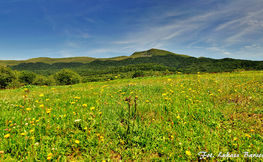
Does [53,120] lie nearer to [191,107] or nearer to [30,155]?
[30,155]

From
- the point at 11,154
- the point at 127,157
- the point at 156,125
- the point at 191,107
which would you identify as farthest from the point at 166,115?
the point at 11,154

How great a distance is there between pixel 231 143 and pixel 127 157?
265cm

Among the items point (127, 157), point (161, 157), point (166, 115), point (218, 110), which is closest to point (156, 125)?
point (166, 115)

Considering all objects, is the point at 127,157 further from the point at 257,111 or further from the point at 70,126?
the point at 257,111

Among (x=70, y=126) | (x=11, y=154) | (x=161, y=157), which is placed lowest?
(x=161, y=157)

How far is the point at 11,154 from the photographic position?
2566 millimetres

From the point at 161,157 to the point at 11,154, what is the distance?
136 inches

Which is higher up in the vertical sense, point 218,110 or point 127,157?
point 218,110

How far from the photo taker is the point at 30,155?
8.23 ft

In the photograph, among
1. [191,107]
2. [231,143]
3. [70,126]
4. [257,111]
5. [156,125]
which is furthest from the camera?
[191,107]

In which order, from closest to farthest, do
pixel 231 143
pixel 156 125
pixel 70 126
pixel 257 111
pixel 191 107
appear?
pixel 231 143 < pixel 70 126 < pixel 156 125 < pixel 257 111 < pixel 191 107

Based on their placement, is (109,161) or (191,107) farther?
(191,107)

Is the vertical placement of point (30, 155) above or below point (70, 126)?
below

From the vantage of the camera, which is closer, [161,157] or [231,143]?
[161,157]
